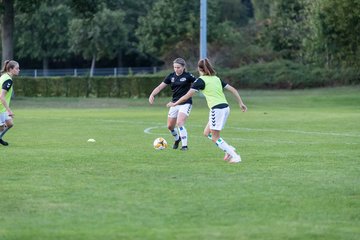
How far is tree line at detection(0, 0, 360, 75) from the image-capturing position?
177 feet

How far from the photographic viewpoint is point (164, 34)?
75.8 m

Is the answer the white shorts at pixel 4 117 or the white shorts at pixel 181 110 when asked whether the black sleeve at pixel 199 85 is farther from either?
the white shorts at pixel 4 117

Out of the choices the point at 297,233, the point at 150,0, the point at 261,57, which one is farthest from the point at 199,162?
the point at 150,0

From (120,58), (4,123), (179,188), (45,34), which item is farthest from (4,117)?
(120,58)

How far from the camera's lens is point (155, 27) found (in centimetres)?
7625

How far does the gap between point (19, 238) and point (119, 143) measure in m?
11.7

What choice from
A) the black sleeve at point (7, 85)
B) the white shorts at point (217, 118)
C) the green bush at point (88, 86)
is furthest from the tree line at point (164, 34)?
the white shorts at point (217, 118)

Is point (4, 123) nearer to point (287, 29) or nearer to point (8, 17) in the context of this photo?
point (8, 17)

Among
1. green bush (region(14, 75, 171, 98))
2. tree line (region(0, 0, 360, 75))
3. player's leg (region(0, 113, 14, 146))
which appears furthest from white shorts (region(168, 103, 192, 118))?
tree line (region(0, 0, 360, 75))

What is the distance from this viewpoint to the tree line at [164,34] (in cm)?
5384

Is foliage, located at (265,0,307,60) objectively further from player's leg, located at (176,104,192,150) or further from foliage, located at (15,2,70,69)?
player's leg, located at (176,104,192,150)

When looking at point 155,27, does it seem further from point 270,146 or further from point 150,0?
point 270,146

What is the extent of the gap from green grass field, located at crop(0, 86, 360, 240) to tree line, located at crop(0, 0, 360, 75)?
31.7 m

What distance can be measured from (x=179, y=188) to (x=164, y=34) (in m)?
64.7
